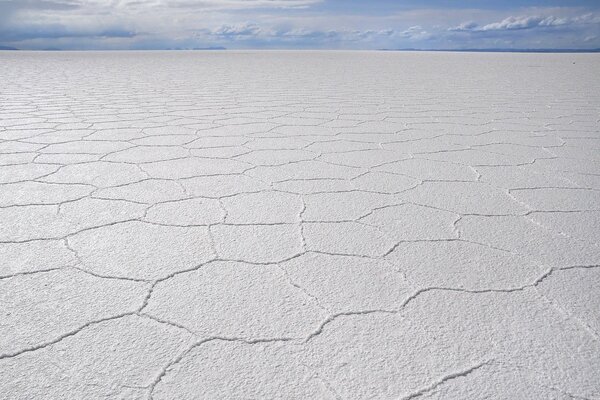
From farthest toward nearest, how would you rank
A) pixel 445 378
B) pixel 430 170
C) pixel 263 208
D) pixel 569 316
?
1. pixel 430 170
2. pixel 263 208
3. pixel 569 316
4. pixel 445 378

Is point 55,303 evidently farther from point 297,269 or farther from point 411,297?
point 411,297

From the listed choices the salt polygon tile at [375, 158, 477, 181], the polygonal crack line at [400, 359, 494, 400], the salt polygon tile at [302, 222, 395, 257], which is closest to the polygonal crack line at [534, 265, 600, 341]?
the polygonal crack line at [400, 359, 494, 400]

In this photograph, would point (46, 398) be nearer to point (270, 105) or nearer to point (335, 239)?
point (335, 239)

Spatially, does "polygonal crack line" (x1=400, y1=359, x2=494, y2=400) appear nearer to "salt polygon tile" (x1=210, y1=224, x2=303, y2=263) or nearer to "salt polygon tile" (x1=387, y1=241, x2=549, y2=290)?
"salt polygon tile" (x1=387, y1=241, x2=549, y2=290)

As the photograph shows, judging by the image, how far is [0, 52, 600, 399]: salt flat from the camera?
0.85 m

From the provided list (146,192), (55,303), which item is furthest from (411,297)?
(146,192)

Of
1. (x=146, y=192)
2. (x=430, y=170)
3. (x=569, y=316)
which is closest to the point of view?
(x=569, y=316)

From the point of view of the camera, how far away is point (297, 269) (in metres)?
1.23

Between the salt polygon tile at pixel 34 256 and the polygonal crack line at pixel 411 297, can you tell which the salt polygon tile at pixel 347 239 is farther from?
the salt polygon tile at pixel 34 256

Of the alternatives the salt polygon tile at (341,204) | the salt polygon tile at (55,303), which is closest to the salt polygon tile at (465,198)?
the salt polygon tile at (341,204)

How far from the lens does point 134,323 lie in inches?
38.6

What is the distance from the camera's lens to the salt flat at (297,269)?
851 millimetres

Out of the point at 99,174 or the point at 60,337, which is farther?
the point at 99,174

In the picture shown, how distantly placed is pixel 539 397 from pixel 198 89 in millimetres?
5686
